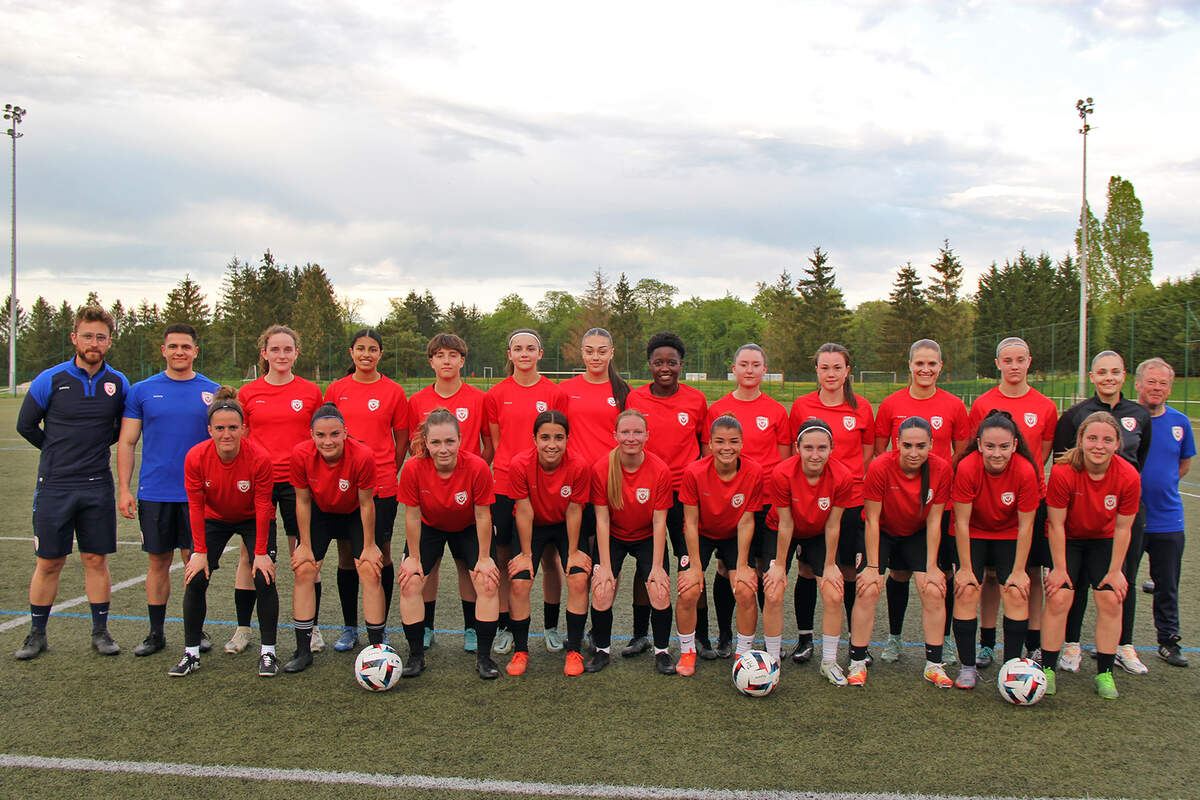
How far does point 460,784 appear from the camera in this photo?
3184 mm

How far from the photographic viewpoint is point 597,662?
14.9ft

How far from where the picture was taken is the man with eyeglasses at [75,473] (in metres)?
4.75

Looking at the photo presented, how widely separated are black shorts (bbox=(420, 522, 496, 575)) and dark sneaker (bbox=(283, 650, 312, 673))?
2.62 ft

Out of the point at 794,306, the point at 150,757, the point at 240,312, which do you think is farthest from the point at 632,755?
the point at 240,312

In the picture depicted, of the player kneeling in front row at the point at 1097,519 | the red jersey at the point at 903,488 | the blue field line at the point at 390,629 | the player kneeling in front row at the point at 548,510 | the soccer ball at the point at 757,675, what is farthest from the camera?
the blue field line at the point at 390,629

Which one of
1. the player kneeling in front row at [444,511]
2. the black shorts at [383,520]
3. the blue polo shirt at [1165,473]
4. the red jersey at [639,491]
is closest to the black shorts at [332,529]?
the black shorts at [383,520]

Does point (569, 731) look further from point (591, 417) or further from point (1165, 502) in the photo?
point (1165, 502)

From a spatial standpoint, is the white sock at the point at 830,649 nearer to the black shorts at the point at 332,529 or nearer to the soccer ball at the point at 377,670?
the soccer ball at the point at 377,670

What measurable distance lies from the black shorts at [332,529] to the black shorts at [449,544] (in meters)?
0.38

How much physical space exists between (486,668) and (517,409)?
1.54 m

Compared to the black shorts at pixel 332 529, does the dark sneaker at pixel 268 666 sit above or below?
below

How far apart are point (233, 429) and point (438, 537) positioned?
129 centimetres

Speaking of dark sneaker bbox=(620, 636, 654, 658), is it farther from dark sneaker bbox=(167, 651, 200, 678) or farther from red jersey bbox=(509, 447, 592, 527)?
dark sneaker bbox=(167, 651, 200, 678)

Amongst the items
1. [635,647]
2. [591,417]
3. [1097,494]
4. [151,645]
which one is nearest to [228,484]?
[151,645]
